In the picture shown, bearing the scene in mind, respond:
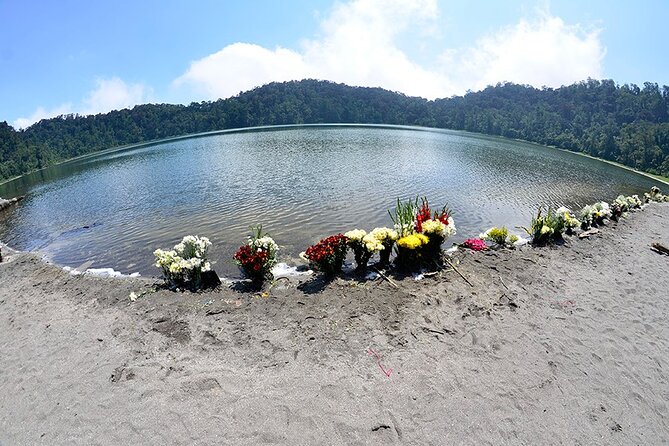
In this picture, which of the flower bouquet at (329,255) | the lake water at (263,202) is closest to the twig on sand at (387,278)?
the flower bouquet at (329,255)

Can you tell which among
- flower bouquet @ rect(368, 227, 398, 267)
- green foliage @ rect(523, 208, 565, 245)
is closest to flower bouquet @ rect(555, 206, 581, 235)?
green foliage @ rect(523, 208, 565, 245)

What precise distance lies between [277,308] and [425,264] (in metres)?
4.45

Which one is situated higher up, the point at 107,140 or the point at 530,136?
the point at 107,140

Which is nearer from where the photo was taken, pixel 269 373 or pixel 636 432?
pixel 636 432

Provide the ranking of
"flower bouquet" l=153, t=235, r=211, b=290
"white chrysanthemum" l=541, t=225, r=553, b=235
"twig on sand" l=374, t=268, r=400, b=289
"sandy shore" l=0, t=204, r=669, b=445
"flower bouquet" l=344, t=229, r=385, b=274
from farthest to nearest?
"white chrysanthemum" l=541, t=225, r=553, b=235, "flower bouquet" l=344, t=229, r=385, b=274, "flower bouquet" l=153, t=235, r=211, b=290, "twig on sand" l=374, t=268, r=400, b=289, "sandy shore" l=0, t=204, r=669, b=445

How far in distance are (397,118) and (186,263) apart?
150423mm

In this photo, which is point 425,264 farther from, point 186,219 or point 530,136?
point 530,136

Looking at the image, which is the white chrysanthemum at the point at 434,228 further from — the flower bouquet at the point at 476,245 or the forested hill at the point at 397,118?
the forested hill at the point at 397,118

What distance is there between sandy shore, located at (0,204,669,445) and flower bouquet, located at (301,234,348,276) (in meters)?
0.69

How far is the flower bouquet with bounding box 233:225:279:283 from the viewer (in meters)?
9.14

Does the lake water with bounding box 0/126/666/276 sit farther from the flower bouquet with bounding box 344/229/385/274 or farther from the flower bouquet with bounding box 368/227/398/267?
the flower bouquet with bounding box 368/227/398/267

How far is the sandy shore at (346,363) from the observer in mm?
5227

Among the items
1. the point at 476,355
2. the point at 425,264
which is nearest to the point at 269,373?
the point at 476,355

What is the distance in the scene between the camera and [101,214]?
69.7ft
